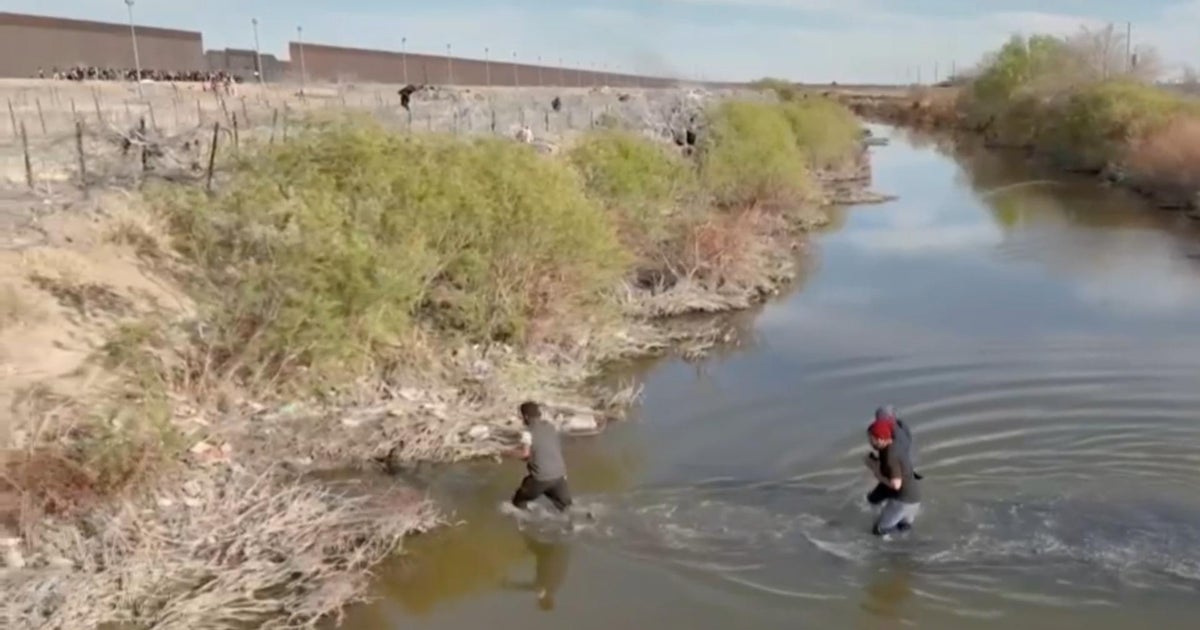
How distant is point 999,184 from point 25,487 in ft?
157

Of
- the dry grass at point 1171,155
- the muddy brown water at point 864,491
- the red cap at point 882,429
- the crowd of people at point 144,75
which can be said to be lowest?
the muddy brown water at point 864,491

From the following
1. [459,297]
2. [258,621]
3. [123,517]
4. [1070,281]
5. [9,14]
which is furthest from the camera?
[9,14]

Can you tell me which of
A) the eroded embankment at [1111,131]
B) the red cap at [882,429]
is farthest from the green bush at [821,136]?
the red cap at [882,429]

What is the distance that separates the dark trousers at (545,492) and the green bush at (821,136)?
128ft

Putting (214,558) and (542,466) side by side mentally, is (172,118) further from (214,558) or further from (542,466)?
(542,466)

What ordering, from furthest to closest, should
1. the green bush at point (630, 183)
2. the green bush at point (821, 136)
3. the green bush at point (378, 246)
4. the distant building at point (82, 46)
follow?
the green bush at point (821, 136) < the distant building at point (82, 46) < the green bush at point (630, 183) < the green bush at point (378, 246)

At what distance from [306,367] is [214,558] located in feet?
15.4

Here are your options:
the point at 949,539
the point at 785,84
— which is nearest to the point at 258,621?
the point at 949,539

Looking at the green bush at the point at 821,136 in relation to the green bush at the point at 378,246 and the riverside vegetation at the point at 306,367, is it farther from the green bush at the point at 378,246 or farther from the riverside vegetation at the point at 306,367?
the green bush at the point at 378,246

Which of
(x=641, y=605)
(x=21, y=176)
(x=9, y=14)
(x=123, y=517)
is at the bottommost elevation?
(x=641, y=605)

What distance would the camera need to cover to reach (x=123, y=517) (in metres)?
10.1

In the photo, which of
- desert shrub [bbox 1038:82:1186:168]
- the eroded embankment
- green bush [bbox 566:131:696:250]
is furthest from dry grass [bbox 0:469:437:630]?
desert shrub [bbox 1038:82:1186:168]

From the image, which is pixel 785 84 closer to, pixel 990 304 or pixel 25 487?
pixel 990 304

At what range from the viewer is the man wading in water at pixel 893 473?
9.99m
